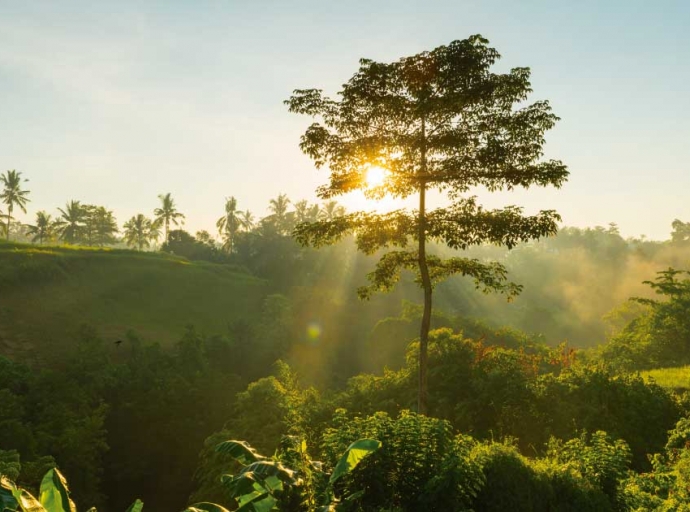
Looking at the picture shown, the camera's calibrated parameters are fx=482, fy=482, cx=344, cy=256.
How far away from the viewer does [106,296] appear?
5475 centimetres

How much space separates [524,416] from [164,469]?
2077cm

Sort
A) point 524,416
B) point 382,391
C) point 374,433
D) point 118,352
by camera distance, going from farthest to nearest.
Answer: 1. point 118,352
2. point 382,391
3. point 524,416
4. point 374,433

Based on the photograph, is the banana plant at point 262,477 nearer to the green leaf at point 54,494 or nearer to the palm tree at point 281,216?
the green leaf at point 54,494

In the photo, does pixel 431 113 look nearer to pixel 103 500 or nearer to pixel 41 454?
pixel 41 454

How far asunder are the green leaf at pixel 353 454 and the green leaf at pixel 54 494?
2349 mm

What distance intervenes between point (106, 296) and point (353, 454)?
186ft

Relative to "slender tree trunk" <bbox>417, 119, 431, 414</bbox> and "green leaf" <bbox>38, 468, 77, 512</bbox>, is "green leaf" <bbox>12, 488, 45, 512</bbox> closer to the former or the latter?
"green leaf" <bbox>38, 468, 77, 512</bbox>

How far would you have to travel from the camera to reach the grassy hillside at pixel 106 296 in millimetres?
45469

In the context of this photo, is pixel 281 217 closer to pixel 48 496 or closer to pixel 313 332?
pixel 313 332

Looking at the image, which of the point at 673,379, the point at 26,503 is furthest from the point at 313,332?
the point at 26,503

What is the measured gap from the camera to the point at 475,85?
1210 cm

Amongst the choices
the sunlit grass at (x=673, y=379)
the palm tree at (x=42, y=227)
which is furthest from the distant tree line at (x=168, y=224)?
the sunlit grass at (x=673, y=379)

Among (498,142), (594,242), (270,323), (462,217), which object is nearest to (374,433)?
(462,217)

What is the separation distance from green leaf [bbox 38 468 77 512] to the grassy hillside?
4108 centimetres
